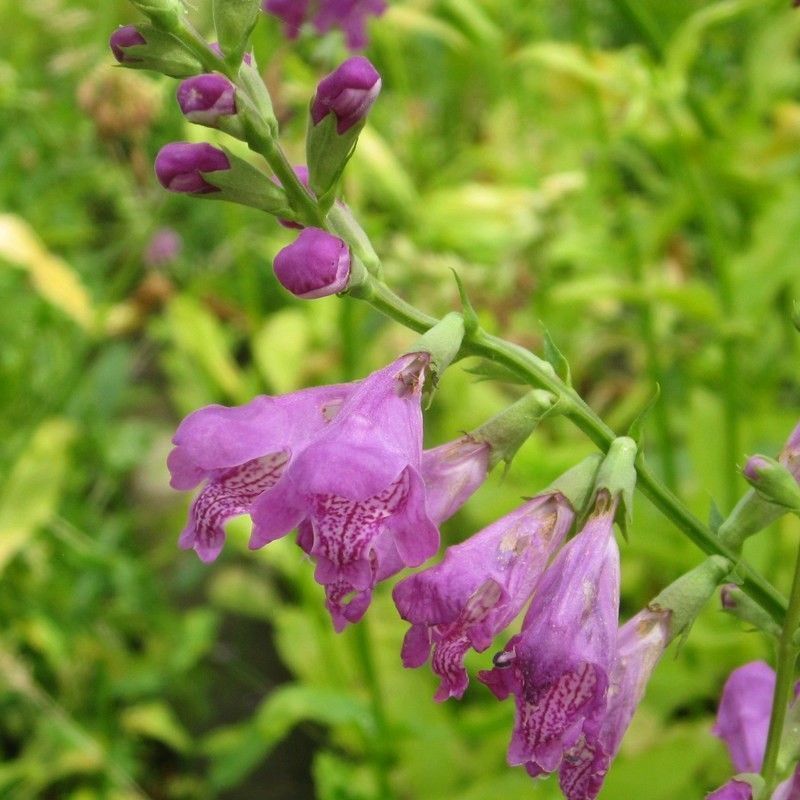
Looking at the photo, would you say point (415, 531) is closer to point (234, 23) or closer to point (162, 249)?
point (234, 23)

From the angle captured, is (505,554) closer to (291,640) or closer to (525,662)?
(525,662)

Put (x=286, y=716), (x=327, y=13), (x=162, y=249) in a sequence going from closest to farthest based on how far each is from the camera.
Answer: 1. (x=327, y=13)
2. (x=286, y=716)
3. (x=162, y=249)

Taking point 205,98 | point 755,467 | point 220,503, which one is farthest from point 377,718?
point 205,98

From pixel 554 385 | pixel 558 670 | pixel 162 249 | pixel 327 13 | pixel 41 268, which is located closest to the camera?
pixel 558 670

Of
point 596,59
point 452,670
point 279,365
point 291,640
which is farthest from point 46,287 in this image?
point 452,670

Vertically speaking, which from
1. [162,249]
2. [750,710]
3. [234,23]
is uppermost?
[234,23]

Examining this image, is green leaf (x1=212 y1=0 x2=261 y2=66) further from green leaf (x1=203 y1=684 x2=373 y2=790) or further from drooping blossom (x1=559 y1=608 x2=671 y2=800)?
green leaf (x1=203 y1=684 x2=373 y2=790)

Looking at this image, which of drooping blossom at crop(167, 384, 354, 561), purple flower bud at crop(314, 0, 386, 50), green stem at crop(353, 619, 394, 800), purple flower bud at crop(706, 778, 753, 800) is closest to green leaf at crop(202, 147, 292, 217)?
drooping blossom at crop(167, 384, 354, 561)
